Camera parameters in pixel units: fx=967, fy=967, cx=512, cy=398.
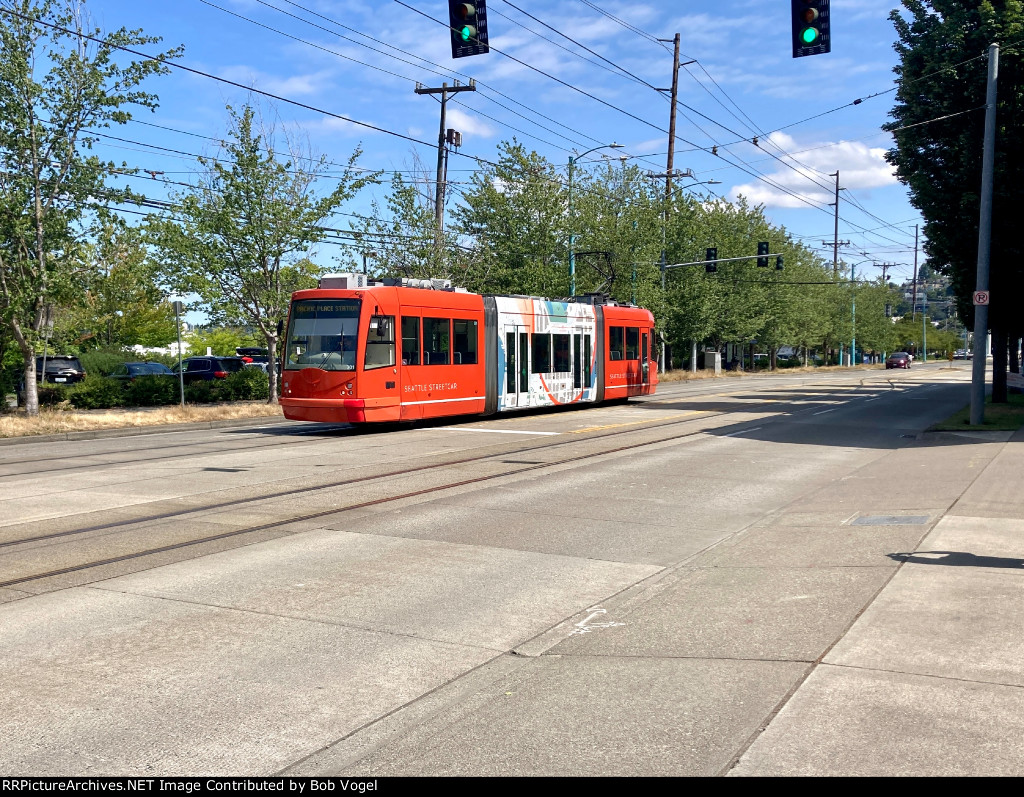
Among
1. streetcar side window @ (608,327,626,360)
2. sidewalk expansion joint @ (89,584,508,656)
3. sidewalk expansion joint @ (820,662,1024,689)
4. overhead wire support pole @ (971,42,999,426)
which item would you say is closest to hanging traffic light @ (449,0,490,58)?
sidewalk expansion joint @ (89,584,508,656)

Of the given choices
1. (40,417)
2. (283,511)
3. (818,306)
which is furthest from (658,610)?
(818,306)

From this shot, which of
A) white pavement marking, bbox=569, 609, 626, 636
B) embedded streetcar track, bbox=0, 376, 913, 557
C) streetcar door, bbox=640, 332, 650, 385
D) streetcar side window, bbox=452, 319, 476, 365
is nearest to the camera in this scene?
white pavement marking, bbox=569, 609, 626, 636

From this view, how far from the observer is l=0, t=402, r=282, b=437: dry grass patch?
20.9m

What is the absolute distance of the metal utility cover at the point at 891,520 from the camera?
9.74 meters

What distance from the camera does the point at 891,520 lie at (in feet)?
32.7

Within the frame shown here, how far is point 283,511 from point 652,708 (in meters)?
6.67

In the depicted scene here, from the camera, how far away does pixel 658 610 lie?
6.67m

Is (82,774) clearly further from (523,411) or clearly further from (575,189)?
(575,189)

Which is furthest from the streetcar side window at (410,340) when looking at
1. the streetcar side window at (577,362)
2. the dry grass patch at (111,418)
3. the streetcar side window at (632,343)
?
the streetcar side window at (632,343)

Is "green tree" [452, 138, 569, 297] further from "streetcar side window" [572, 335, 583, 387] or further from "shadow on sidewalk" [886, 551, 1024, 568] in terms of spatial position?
"shadow on sidewalk" [886, 551, 1024, 568]

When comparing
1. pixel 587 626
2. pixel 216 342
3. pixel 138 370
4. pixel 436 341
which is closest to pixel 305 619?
pixel 587 626

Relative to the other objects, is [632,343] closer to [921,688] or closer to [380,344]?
[380,344]

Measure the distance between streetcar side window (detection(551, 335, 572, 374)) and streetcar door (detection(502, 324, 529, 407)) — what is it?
4.73 feet

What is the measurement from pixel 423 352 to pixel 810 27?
10.6m
